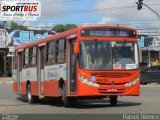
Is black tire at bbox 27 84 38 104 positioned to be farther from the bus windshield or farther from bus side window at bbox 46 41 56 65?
the bus windshield

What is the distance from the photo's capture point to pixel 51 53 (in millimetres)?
21422

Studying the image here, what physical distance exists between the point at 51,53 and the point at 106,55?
3.39m

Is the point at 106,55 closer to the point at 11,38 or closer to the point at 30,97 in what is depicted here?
the point at 30,97

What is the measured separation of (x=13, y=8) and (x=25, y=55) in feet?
109

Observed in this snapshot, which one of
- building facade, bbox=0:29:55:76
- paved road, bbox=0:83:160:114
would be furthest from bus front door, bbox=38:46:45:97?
building facade, bbox=0:29:55:76

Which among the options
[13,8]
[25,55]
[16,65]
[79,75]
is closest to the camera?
[79,75]

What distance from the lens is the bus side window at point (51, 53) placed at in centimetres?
2113

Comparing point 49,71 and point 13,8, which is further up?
point 13,8

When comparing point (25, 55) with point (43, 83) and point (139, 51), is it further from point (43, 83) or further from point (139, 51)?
point (139, 51)

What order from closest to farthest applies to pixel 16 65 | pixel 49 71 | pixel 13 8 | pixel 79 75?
pixel 79 75, pixel 49 71, pixel 16 65, pixel 13 8

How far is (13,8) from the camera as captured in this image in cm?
5762

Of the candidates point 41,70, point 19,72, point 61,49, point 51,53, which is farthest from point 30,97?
point 61,49

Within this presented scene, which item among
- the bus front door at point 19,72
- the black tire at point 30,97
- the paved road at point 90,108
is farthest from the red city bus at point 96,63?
the bus front door at point 19,72

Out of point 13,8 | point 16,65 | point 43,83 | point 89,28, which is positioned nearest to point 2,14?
point 13,8
